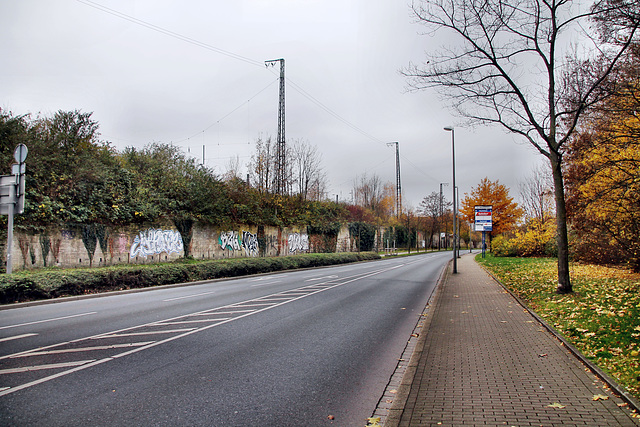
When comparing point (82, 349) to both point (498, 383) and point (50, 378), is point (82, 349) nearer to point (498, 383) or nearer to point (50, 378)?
point (50, 378)

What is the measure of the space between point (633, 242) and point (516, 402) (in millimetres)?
13014

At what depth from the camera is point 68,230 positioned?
17484 mm

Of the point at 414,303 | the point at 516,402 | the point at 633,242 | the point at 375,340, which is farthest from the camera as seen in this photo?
the point at 633,242

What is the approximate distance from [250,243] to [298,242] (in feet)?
25.4

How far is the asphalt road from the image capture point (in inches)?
160

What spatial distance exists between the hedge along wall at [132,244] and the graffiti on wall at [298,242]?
1747mm

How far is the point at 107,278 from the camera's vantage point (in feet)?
45.2

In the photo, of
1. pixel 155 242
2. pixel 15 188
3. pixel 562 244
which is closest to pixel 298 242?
pixel 155 242

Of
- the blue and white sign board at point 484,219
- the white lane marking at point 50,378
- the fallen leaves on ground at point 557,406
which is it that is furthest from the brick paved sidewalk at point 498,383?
the blue and white sign board at point 484,219

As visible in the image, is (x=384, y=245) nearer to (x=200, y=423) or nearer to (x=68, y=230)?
(x=68, y=230)

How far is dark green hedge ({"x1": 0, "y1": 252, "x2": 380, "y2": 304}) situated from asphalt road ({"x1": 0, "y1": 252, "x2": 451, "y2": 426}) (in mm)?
1103

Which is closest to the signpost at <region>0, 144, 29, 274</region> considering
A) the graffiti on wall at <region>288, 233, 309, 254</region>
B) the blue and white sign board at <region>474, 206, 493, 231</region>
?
the graffiti on wall at <region>288, 233, 309, 254</region>

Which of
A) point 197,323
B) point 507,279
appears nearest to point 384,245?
point 507,279

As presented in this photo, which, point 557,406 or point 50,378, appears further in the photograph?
point 50,378
